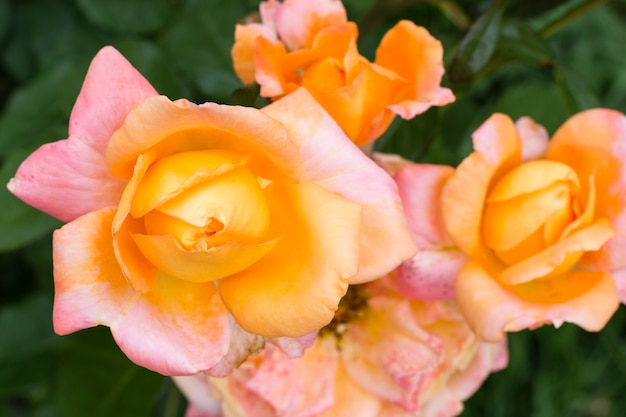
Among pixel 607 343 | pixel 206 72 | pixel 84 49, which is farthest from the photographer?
pixel 607 343

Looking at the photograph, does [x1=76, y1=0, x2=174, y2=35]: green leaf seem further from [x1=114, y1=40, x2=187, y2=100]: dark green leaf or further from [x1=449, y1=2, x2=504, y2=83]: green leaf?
[x1=449, y1=2, x2=504, y2=83]: green leaf

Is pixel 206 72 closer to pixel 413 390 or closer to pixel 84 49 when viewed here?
pixel 84 49

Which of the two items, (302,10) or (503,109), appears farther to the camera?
(503,109)

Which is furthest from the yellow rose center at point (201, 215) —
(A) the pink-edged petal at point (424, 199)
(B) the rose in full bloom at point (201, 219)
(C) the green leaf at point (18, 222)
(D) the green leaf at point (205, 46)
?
(D) the green leaf at point (205, 46)

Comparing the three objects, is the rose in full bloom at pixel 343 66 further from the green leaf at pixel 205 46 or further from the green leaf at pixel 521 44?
the green leaf at pixel 205 46

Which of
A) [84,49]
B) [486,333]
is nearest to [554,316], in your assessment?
[486,333]

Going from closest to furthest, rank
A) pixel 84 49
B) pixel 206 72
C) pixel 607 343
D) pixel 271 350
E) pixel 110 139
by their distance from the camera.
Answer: pixel 110 139 < pixel 271 350 < pixel 206 72 < pixel 84 49 < pixel 607 343
